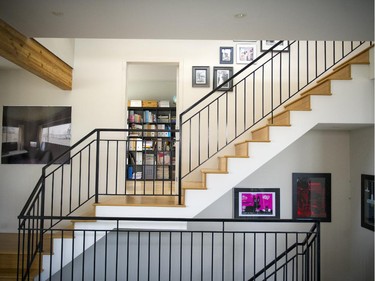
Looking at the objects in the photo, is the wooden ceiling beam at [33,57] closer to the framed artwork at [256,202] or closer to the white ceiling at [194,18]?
the white ceiling at [194,18]

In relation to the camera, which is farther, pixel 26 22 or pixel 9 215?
pixel 9 215

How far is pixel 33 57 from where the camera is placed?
3.39m

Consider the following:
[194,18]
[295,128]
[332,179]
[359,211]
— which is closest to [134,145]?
[295,128]

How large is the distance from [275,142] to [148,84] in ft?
13.7

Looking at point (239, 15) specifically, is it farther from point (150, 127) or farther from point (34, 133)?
point (150, 127)

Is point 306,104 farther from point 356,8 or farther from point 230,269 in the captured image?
point 230,269

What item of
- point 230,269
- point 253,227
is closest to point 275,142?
point 253,227

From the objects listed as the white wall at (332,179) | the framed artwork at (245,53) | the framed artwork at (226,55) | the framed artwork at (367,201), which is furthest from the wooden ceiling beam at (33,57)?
the framed artwork at (367,201)

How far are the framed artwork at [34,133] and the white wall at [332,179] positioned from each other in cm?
275

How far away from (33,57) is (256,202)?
153 inches

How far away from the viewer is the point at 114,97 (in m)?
4.66

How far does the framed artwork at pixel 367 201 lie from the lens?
13.3 feet

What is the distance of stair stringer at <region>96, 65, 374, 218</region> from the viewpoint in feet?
10.5

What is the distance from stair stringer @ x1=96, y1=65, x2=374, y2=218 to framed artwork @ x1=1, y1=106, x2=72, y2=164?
6.50ft
